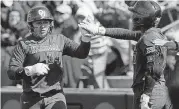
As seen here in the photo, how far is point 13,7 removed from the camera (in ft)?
30.4

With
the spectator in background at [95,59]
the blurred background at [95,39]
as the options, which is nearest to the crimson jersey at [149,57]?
the blurred background at [95,39]

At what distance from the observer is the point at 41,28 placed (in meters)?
Result: 5.46

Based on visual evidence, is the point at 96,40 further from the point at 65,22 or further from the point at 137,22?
the point at 137,22

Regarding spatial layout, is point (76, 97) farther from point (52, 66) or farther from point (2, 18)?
point (2, 18)

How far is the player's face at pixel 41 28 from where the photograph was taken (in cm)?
545

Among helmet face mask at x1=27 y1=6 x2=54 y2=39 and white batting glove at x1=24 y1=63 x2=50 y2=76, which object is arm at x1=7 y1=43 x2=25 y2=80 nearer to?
white batting glove at x1=24 y1=63 x2=50 y2=76

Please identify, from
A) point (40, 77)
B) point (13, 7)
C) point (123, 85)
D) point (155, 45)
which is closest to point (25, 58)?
point (40, 77)

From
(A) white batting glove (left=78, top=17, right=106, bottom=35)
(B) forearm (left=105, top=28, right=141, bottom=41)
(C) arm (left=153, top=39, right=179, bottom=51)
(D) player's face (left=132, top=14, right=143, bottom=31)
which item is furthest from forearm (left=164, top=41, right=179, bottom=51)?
(A) white batting glove (left=78, top=17, right=106, bottom=35)

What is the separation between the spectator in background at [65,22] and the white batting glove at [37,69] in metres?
3.45

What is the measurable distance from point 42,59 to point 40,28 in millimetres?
369

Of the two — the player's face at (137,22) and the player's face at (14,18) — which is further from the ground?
the player's face at (14,18)

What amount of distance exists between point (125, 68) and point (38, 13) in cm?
327

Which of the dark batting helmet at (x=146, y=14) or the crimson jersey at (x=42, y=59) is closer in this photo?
the dark batting helmet at (x=146, y=14)

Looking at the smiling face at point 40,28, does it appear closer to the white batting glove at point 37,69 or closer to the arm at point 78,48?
the arm at point 78,48
